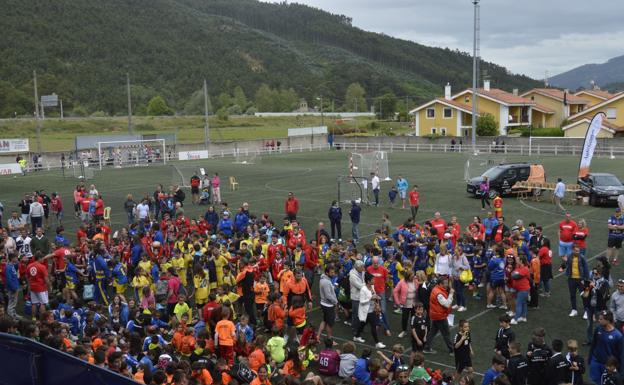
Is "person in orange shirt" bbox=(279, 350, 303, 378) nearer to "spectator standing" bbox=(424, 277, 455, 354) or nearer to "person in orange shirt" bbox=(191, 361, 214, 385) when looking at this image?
"person in orange shirt" bbox=(191, 361, 214, 385)

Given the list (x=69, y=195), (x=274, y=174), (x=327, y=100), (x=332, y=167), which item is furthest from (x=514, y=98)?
(x=327, y=100)

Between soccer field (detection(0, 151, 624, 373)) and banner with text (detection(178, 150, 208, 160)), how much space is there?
2.80 m

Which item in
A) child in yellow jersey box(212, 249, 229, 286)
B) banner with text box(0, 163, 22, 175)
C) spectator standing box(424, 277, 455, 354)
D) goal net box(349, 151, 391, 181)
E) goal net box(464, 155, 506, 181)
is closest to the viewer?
spectator standing box(424, 277, 455, 354)

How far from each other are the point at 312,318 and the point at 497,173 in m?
19.4

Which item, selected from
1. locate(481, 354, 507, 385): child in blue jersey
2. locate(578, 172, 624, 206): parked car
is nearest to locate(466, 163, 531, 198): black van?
locate(578, 172, 624, 206): parked car

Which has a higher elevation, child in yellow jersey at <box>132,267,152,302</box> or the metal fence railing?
the metal fence railing

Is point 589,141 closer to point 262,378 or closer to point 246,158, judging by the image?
point 262,378

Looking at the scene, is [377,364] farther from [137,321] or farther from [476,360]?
[137,321]

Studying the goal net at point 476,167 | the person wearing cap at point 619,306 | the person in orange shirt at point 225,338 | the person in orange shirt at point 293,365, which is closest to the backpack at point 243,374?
the person in orange shirt at point 293,365

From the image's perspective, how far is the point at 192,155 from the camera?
57.7 m

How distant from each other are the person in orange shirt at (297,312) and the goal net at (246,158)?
1645 inches

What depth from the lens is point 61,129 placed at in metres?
92.4

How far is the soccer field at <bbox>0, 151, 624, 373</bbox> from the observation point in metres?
12.5

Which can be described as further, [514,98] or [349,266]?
[514,98]
